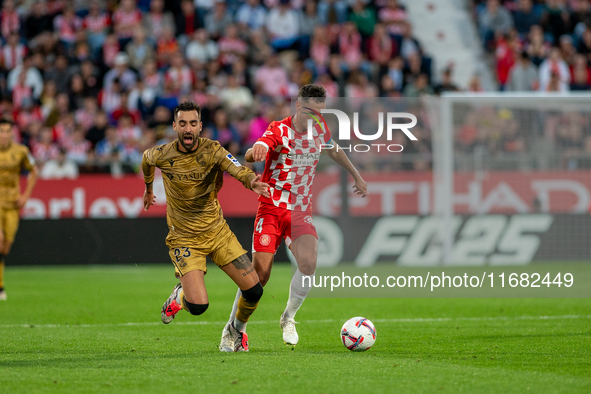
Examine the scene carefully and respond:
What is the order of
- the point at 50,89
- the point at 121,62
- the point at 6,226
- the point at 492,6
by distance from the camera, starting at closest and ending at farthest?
the point at 6,226
the point at 50,89
the point at 121,62
the point at 492,6

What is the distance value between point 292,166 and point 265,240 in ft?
2.42

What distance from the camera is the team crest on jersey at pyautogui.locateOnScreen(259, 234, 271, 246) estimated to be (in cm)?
739

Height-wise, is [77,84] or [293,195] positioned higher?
[293,195]

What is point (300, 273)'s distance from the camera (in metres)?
7.50

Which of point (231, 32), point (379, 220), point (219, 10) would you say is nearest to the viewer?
point (379, 220)

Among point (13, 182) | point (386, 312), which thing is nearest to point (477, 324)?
point (386, 312)

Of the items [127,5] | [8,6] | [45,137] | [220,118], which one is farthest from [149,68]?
[8,6]

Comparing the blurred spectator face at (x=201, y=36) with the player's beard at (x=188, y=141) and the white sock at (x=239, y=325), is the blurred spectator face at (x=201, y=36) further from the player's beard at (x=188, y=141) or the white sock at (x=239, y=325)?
the white sock at (x=239, y=325)

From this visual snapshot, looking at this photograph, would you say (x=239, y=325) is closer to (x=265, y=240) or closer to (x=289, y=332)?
(x=289, y=332)

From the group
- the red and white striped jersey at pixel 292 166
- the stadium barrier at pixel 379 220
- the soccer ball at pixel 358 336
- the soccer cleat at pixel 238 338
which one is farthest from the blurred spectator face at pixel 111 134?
the soccer ball at pixel 358 336

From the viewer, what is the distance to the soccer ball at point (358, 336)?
22.5 feet

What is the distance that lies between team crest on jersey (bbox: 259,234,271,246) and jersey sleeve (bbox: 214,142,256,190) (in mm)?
765

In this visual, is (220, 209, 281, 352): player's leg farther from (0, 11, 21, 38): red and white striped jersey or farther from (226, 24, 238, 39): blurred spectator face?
(0, 11, 21, 38): red and white striped jersey

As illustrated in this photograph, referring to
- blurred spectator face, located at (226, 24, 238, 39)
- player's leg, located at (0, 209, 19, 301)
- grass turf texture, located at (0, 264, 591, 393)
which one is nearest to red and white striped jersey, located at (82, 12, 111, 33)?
blurred spectator face, located at (226, 24, 238, 39)
